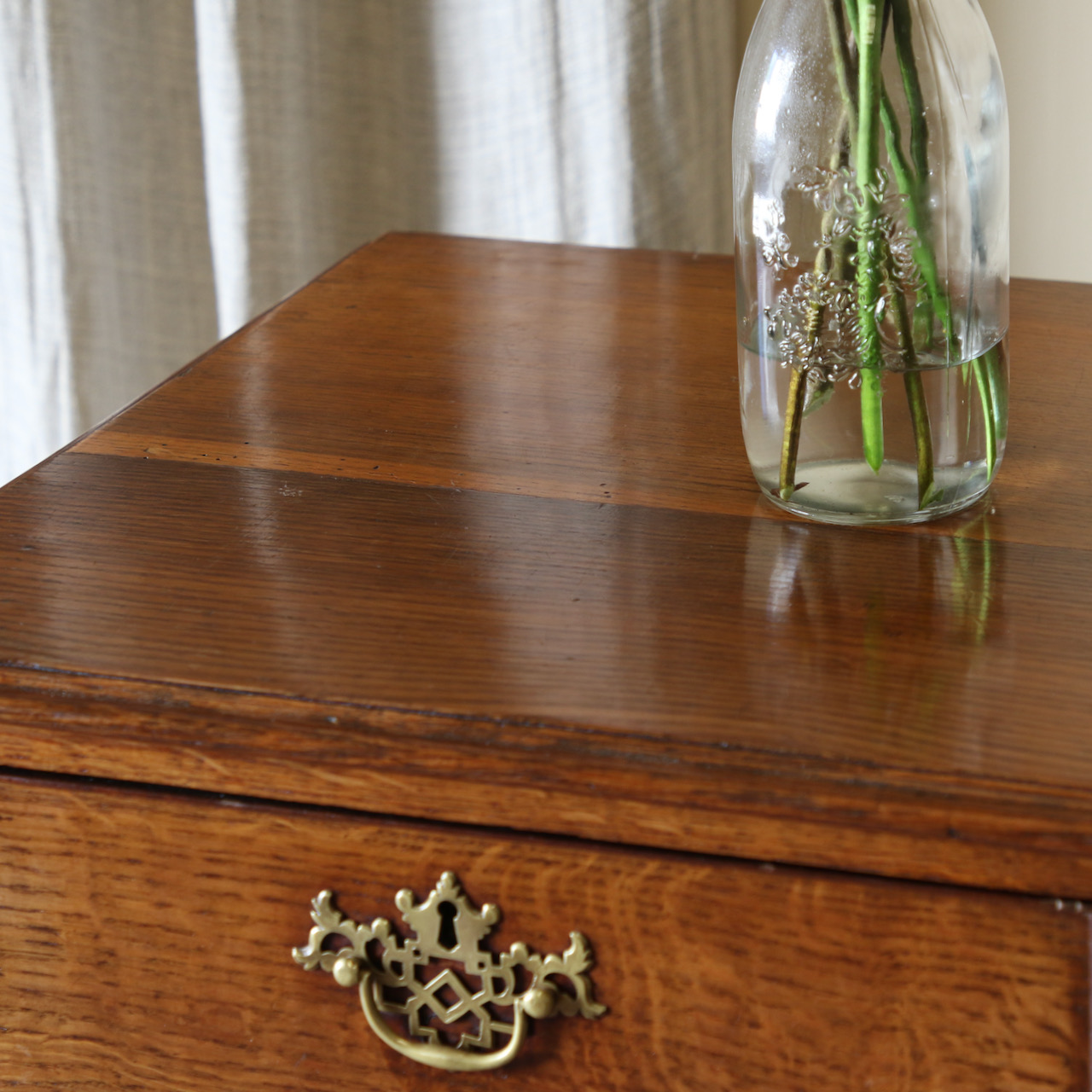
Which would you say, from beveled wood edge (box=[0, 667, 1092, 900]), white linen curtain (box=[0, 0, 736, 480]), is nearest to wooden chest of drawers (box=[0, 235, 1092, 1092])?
beveled wood edge (box=[0, 667, 1092, 900])

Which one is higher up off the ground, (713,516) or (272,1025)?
(713,516)

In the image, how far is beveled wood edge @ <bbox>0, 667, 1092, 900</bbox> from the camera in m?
0.37

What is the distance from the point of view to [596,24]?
1.23 metres

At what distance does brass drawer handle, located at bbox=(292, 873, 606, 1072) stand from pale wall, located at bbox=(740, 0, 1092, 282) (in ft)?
3.71

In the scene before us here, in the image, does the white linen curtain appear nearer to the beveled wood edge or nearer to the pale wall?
the pale wall

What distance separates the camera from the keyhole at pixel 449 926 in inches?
16.8

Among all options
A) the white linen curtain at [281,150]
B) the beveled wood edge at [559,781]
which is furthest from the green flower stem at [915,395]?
the white linen curtain at [281,150]

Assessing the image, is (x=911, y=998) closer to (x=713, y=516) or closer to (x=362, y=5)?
(x=713, y=516)

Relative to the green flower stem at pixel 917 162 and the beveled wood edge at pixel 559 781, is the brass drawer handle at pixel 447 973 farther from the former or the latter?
the green flower stem at pixel 917 162

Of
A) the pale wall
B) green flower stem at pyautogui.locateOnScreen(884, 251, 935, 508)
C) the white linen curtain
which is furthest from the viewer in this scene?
the pale wall

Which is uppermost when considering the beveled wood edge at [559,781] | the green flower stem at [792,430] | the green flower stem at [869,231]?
the green flower stem at [869,231]

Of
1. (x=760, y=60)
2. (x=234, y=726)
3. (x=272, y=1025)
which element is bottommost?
(x=272, y=1025)

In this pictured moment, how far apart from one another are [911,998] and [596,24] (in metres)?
1.04

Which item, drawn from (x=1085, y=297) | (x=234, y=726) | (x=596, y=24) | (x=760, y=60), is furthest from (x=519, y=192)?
(x=234, y=726)
